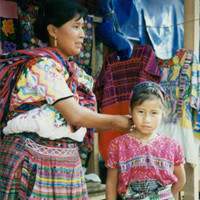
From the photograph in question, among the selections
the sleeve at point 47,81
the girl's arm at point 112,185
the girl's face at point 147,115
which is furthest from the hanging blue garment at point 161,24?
the sleeve at point 47,81

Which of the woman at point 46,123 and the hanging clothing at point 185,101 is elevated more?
the hanging clothing at point 185,101

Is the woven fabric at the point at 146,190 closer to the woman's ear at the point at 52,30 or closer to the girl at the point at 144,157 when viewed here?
the girl at the point at 144,157

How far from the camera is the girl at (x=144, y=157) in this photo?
6.76ft

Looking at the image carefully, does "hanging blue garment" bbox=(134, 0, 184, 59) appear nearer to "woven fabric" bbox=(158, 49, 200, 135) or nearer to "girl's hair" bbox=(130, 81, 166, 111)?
"woven fabric" bbox=(158, 49, 200, 135)

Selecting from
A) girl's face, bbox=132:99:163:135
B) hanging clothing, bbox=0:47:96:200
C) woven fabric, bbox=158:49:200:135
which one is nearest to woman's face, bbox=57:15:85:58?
hanging clothing, bbox=0:47:96:200

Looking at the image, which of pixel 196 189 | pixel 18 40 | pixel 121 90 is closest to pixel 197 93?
pixel 121 90

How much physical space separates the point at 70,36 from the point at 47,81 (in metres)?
0.43

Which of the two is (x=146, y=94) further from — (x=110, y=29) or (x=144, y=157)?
(x=110, y=29)

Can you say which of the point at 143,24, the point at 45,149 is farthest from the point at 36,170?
the point at 143,24

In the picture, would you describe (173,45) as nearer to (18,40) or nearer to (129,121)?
(18,40)

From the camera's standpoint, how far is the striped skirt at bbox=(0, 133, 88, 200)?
1796 mm

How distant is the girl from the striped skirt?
0.38 meters

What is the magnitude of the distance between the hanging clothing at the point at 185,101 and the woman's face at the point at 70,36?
181 centimetres

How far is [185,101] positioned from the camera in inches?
136
